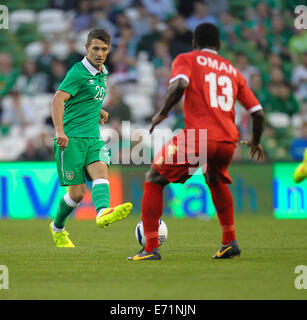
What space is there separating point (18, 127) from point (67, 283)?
10141mm

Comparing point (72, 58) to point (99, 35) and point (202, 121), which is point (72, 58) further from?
point (202, 121)

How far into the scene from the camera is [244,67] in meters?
15.7

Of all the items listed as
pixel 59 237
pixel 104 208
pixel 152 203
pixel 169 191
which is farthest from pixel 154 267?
pixel 169 191

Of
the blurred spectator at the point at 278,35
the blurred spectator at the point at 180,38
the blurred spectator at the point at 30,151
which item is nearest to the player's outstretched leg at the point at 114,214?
the blurred spectator at the point at 30,151

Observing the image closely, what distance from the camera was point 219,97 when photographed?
6.58 meters

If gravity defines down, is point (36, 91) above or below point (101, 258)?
above

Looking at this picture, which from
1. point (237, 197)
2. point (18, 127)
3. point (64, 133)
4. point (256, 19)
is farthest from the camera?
point (256, 19)

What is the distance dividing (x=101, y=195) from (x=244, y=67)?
8809 millimetres

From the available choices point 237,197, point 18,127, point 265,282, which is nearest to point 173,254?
point 265,282

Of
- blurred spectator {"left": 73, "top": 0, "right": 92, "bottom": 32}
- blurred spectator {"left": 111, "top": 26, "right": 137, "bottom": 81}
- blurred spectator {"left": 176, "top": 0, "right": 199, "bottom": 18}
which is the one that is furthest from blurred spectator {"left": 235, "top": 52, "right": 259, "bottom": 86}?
blurred spectator {"left": 73, "top": 0, "right": 92, "bottom": 32}

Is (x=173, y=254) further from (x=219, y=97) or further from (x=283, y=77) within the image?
(x=283, y=77)

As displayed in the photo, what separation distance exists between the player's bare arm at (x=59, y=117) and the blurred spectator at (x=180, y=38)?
8.63 meters

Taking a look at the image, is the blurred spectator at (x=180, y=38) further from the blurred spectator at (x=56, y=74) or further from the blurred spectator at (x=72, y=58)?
the blurred spectator at (x=56, y=74)

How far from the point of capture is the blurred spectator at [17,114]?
604 inches
